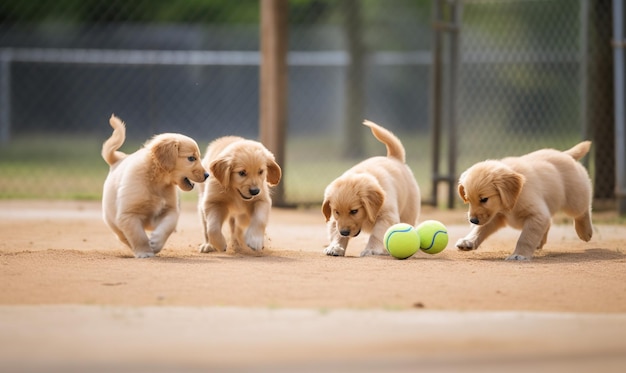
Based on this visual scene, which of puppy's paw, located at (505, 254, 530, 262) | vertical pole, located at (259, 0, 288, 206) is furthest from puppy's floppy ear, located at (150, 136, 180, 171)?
vertical pole, located at (259, 0, 288, 206)

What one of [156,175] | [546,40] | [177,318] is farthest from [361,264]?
[546,40]

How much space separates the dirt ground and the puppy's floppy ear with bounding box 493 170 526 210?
0.46m

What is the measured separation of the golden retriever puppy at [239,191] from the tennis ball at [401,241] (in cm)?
106

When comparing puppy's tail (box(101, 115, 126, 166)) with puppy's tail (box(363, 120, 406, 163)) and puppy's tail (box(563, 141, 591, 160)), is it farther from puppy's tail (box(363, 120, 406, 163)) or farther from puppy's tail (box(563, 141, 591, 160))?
puppy's tail (box(563, 141, 591, 160))

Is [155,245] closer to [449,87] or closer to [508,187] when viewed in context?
[508,187]

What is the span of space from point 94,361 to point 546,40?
2319 centimetres

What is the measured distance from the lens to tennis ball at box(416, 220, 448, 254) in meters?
7.55

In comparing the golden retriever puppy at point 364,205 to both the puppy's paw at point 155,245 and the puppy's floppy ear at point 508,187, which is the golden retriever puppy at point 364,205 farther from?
the puppy's paw at point 155,245

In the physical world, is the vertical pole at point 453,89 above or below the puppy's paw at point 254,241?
above

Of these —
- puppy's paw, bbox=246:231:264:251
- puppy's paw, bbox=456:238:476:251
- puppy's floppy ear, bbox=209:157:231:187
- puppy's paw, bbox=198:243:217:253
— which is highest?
puppy's floppy ear, bbox=209:157:231:187

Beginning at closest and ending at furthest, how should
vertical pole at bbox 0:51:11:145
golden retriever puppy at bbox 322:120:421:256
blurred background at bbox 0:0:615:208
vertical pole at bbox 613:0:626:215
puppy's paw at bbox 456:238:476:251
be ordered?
golden retriever puppy at bbox 322:120:421:256 < puppy's paw at bbox 456:238:476:251 < vertical pole at bbox 613:0:626:215 < vertical pole at bbox 0:51:11:145 < blurred background at bbox 0:0:615:208

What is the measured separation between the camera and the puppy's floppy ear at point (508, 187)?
7.42 metres

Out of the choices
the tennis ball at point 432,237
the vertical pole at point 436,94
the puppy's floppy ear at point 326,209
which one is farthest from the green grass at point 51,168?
the tennis ball at point 432,237

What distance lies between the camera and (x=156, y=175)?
747cm
